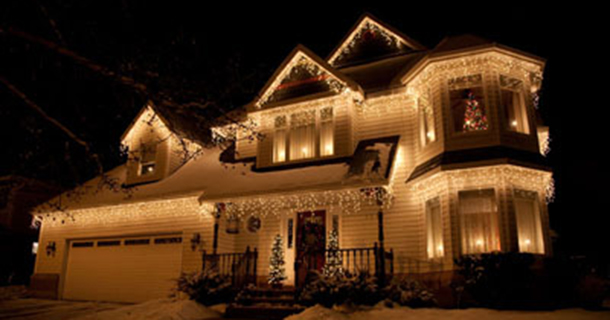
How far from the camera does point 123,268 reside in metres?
16.8

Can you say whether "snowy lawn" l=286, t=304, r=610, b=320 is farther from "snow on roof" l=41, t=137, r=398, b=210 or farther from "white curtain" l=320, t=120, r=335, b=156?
"white curtain" l=320, t=120, r=335, b=156

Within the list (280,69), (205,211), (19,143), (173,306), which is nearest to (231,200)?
(205,211)

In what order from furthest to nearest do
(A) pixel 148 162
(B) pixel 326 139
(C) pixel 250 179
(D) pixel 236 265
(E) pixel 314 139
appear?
1. (A) pixel 148 162
2. (E) pixel 314 139
3. (B) pixel 326 139
4. (C) pixel 250 179
5. (D) pixel 236 265

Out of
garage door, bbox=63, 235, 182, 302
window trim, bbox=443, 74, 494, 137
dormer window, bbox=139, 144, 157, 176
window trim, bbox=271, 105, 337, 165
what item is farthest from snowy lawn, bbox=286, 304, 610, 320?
dormer window, bbox=139, 144, 157, 176

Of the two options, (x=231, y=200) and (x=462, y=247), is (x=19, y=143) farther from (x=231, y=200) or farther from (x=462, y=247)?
(x=462, y=247)

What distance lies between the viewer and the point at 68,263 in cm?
1817

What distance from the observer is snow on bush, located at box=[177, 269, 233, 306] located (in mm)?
12258

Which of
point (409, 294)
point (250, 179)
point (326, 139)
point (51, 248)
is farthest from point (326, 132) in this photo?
point (51, 248)

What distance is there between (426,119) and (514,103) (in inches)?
94.4

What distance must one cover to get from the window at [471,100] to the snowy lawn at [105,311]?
8.36 meters

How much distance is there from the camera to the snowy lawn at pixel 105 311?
1120 cm

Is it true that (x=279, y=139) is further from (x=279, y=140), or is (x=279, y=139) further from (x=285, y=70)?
(x=285, y=70)

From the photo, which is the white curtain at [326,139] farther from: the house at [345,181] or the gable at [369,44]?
the gable at [369,44]

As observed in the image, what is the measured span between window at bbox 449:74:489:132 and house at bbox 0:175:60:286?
22173 millimetres
